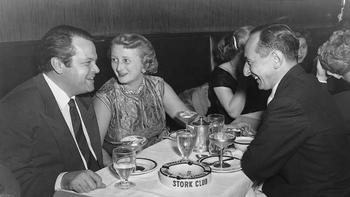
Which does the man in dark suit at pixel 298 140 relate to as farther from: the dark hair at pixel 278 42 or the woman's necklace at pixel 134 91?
the woman's necklace at pixel 134 91

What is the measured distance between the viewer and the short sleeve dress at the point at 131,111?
8.59 feet

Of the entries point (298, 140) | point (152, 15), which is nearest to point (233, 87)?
point (152, 15)

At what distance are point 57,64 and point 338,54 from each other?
145 centimetres

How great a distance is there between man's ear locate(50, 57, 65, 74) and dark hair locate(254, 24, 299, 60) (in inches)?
37.9

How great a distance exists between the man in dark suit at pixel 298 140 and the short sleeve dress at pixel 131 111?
41.2 inches

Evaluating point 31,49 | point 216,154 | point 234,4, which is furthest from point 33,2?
point 234,4

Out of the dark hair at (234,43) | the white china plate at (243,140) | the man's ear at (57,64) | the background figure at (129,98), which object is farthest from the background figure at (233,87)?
the man's ear at (57,64)

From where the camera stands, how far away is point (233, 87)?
318 centimetres

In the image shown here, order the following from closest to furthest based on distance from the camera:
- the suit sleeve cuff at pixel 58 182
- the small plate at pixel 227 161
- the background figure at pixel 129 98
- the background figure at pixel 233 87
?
the suit sleeve cuff at pixel 58 182, the small plate at pixel 227 161, the background figure at pixel 129 98, the background figure at pixel 233 87

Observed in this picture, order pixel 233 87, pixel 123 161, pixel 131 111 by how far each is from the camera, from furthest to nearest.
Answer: pixel 233 87 < pixel 131 111 < pixel 123 161

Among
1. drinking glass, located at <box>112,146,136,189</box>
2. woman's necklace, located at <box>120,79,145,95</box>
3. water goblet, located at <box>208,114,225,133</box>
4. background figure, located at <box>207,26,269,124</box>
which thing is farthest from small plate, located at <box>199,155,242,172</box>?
background figure, located at <box>207,26,269,124</box>

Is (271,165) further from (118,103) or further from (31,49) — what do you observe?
(31,49)

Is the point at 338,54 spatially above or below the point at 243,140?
above

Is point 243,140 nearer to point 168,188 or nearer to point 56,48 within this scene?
point 168,188
